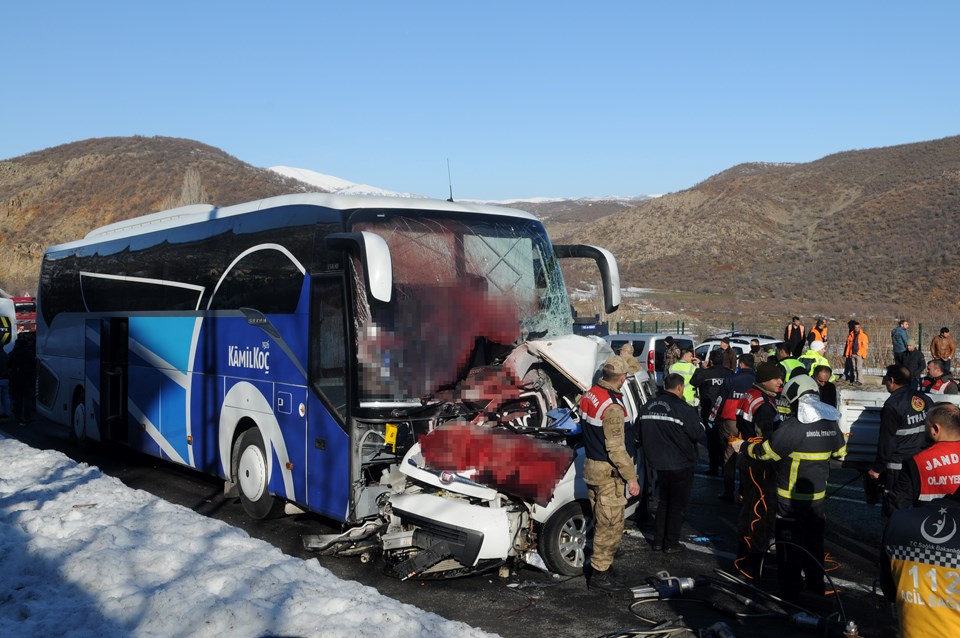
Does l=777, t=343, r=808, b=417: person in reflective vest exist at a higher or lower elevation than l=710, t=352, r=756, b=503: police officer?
higher

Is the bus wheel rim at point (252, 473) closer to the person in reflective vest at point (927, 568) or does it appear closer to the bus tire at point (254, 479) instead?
the bus tire at point (254, 479)

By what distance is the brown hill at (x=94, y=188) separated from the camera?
264 ft

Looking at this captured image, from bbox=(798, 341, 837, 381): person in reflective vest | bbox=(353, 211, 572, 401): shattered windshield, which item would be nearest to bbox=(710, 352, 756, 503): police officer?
bbox=(798, 341, 837, 381): person in reflective vest

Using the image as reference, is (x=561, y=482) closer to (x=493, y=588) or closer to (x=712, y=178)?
(x=493, y=588)

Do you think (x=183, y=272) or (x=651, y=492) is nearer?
(x=651, y=492)

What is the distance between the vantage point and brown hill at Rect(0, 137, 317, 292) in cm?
8056

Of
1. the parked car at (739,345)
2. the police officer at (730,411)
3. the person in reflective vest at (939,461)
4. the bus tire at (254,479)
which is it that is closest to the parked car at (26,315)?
the parked car at (739,345)

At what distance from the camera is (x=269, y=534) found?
33.5 feet

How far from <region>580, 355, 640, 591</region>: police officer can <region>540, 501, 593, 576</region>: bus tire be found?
0.29 m

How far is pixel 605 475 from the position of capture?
802 centimetres

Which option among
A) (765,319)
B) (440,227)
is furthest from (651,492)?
(765,319)

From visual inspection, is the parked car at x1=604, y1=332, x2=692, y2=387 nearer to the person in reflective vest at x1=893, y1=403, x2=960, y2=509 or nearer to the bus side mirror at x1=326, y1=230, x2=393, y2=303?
the bus side mirror at x1=326, y1=230, x2=393, y2=303

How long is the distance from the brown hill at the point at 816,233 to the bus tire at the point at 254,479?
50.4 m

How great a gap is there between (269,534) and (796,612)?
18.4ft
